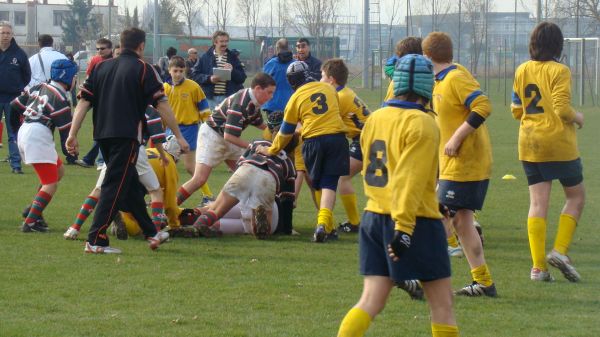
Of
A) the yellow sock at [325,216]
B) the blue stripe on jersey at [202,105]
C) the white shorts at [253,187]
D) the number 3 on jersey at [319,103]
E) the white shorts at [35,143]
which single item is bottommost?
the yellow sock at [325,216]

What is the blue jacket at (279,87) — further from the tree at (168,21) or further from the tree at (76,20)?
Result: the tree at (76,20)

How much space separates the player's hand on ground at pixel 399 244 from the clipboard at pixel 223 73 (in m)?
11.5

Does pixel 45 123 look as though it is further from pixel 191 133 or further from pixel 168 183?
pixel 191 133

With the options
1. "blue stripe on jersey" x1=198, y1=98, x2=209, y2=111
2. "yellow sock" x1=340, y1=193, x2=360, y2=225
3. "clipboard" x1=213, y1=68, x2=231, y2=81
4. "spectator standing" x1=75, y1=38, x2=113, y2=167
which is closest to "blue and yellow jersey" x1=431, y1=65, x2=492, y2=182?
"yellow sock" x1=340, y1=193, x2=360, y2=225

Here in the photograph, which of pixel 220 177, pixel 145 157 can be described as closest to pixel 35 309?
pixel 145 157

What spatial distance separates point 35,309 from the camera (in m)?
7.01

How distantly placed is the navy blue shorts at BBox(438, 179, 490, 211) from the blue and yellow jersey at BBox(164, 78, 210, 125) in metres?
6.55

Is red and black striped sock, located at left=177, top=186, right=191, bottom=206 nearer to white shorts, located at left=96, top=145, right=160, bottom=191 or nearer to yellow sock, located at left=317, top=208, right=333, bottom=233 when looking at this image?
white shorts, located at left=96, top=145, right=160, bottom=191

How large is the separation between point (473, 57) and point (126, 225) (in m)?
42.2

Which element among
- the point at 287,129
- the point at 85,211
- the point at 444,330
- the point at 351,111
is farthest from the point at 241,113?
the point at 444,330

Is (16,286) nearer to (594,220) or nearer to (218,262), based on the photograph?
(218,262)

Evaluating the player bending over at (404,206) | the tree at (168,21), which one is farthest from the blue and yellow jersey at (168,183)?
the tree at (168,21)

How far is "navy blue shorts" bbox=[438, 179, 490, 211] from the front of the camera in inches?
295

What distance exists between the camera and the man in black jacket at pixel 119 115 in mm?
8969
